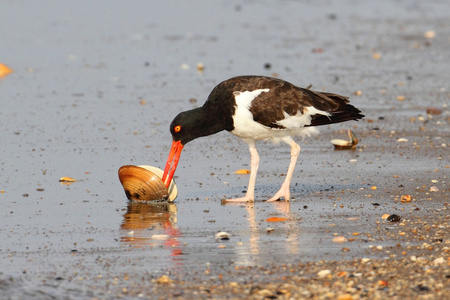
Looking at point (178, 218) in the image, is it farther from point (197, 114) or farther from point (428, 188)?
point (428, 188)

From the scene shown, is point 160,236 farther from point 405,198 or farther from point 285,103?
point 405,198

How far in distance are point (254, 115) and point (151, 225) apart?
158cm

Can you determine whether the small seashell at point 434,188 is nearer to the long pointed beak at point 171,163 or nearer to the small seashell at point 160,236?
the long pointed beak at point 171,163

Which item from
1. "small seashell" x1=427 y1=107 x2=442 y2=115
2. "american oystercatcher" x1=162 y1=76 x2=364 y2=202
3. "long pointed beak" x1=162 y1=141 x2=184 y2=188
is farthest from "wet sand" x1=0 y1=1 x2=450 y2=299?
"american oystercatcher" x1=162 y1=76 x2=364 y2=202

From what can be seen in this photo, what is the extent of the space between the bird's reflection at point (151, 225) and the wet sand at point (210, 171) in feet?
0.08

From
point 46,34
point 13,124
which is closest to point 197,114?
point 13,124

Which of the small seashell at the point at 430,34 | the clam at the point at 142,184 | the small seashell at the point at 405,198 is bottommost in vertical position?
the small seashell at the point at 405,198

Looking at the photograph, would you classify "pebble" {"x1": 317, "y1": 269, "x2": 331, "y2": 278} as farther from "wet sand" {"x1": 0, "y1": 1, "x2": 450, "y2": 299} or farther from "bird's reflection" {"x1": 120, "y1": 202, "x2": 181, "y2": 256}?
"bird's reflection" {"x1": 120, "y1": 202, "x2": 181, "y2": 256}

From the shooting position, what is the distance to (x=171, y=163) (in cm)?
793

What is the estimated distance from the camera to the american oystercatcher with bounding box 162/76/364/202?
25.6 feet

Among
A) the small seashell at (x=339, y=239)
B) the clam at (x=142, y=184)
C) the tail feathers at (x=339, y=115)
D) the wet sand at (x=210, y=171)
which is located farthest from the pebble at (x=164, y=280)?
the tail feathers at (x=339, y=115)

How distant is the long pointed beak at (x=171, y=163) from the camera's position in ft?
24.9

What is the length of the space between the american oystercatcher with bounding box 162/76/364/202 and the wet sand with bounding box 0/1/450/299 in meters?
0.43

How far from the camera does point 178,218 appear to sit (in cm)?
709
